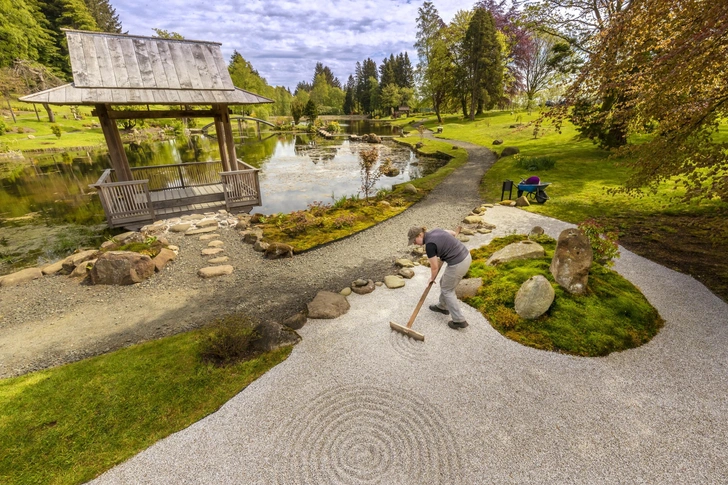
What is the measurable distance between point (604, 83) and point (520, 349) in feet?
19.6

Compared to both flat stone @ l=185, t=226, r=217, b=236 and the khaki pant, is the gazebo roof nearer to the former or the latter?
flat stone @ l=185, t=226, r=217, b=236

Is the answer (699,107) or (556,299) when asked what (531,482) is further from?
(699,107)

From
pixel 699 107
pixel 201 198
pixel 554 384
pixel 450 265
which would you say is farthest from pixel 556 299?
pixel 201 198

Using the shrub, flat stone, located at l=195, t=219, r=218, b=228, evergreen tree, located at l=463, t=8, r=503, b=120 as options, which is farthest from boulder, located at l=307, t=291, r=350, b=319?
evergreen tree, located at l=463, t=8, r=503, b=120

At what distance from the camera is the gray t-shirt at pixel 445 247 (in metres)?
5.77

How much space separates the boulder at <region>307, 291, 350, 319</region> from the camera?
6.86 metres

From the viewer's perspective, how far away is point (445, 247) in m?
5.79

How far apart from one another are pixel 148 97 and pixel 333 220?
316 inches

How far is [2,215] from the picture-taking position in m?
15.4

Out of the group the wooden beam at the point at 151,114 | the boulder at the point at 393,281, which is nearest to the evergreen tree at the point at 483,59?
the wooden beam at the point at 151,114

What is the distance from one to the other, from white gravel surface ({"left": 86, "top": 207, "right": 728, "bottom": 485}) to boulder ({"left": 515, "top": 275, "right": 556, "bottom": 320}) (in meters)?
0.87

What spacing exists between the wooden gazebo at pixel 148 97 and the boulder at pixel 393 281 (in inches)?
354

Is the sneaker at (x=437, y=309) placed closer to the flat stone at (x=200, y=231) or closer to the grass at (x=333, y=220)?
the grass at (x=333, y=220)

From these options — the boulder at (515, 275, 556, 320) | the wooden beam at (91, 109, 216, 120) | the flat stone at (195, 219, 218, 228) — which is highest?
the wooden beam at (91, 109, 216, 120)
